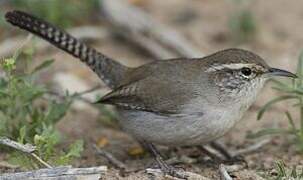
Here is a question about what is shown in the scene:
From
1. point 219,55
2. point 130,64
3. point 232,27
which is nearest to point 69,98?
point 219,55

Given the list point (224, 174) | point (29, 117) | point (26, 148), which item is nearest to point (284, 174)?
point (224, 174)

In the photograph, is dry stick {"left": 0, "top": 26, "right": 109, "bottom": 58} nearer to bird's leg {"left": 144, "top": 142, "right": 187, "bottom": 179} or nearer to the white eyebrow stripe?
bird's leg {"left": 144, "top": 142, "right": 187, "bottom": 179}

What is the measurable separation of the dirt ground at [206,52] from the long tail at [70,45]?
716 millimetres

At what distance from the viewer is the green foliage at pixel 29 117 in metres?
5.14

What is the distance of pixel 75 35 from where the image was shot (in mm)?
8195

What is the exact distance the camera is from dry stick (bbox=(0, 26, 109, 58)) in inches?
307

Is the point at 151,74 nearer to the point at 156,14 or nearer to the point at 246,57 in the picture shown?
the point at 246,57

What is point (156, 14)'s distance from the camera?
9109 millimetres

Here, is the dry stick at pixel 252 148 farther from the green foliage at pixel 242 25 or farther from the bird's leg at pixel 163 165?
the green foliage at pixel 242 25

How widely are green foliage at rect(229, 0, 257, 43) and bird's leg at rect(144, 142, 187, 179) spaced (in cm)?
268

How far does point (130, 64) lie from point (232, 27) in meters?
1.33

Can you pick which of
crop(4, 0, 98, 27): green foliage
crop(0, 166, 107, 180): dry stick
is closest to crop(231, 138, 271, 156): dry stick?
crop(0, 166, 107, 180): dry stick

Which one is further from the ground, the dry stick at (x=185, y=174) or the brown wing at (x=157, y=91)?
the brown wing at (x=157, y=91)

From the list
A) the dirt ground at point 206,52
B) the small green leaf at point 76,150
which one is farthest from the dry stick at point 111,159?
the small green leaf at point 76,150
